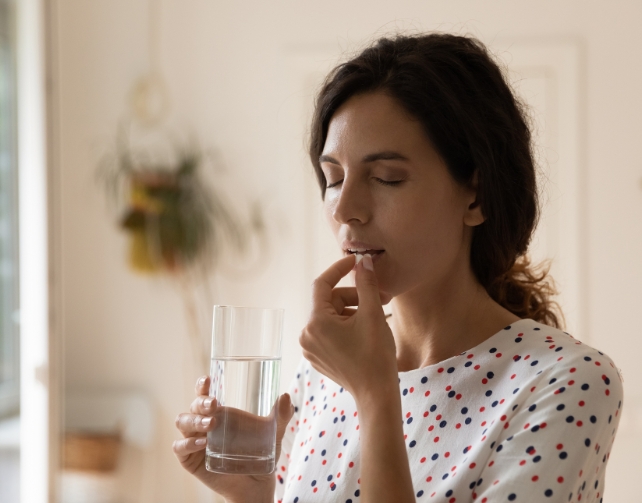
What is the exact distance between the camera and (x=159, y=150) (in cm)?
327

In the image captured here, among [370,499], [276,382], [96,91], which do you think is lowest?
[370,499]

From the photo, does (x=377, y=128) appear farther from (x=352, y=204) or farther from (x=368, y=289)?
(x=368, y=289)

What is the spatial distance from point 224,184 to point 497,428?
8.09 feet

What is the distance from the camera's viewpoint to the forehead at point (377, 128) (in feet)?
3.39

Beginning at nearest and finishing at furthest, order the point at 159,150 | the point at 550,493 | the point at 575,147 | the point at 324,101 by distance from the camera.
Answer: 1. the point at 550,493
2. the point at 324,101
3. the point at 575,147
4. the point at 159,150

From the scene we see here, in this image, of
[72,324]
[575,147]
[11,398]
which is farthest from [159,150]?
[575,147]

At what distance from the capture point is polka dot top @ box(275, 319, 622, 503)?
86cm

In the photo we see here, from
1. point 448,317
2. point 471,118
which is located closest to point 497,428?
point 448,317

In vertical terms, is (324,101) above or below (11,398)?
above

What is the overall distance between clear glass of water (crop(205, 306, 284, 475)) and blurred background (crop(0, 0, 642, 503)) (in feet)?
7.05

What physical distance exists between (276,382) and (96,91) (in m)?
2.75

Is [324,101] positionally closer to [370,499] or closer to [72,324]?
[370,499]

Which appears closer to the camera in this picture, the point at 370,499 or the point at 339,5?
the point at 370,499

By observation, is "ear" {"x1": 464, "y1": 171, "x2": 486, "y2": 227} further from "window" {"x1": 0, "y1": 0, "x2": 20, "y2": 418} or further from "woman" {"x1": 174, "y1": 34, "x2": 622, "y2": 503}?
"window" {"x1": 0, "y1": 0, "x2": 20, "y2": 418}
